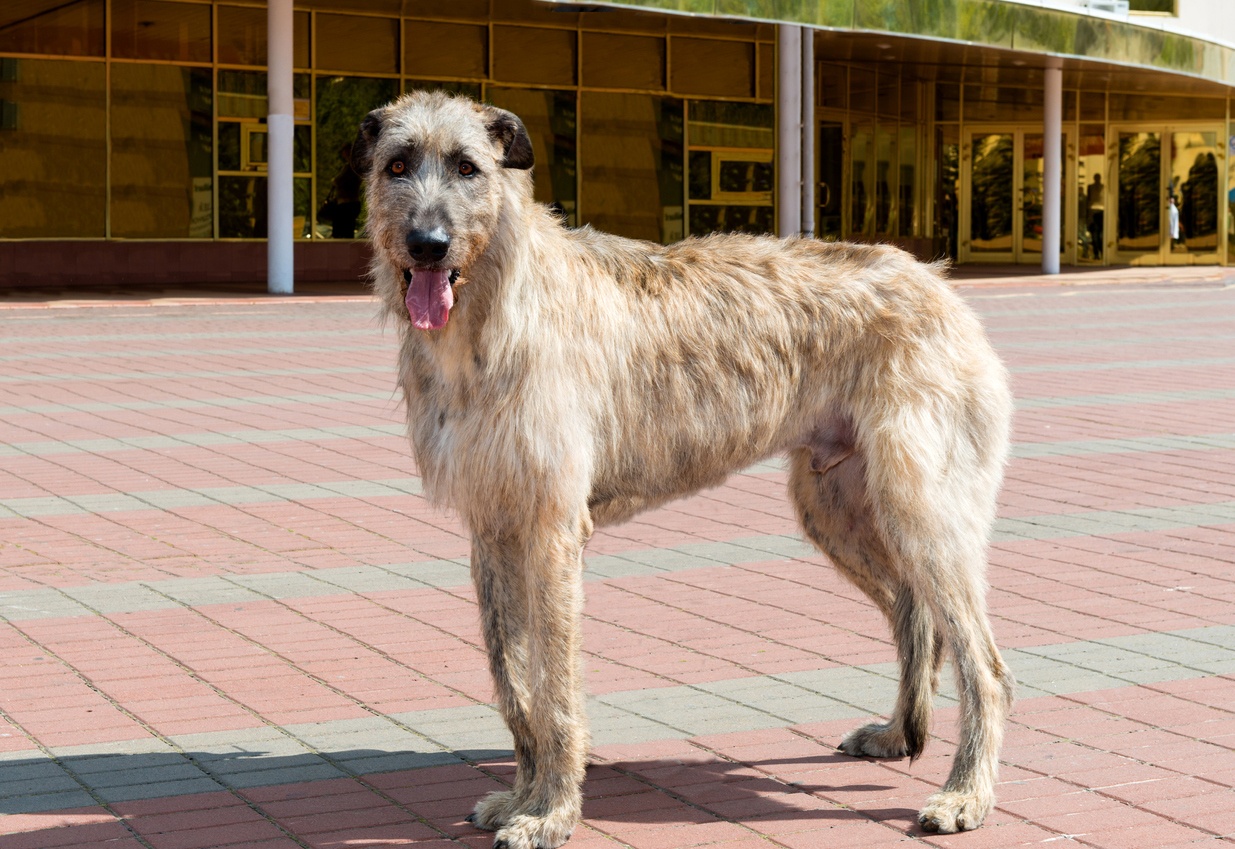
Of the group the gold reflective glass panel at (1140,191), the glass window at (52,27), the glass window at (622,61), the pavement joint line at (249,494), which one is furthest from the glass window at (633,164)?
the pavement joint line at (249,494)

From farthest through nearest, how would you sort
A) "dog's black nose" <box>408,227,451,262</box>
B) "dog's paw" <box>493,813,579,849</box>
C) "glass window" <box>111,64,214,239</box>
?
"glass window" <box>111,64,214,239</box> < "dog's paw" <box>493,813,579,849</box> < "dog's black nose" <box>408,227,451,262</box>

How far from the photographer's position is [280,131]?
23.3 meters

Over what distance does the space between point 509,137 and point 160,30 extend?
79.6 feet

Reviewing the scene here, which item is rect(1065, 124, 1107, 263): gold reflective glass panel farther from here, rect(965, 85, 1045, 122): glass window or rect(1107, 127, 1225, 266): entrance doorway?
rect(965, 85, 1045, 122): glass window

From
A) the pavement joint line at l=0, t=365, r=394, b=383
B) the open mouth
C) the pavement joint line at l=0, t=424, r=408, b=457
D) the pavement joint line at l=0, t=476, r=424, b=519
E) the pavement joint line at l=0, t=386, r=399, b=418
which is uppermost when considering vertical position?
the open mouth

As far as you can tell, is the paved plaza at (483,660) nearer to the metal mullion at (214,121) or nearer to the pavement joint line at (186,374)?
the pavement joint line at (186,374)

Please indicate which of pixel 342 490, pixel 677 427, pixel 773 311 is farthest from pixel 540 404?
pixel 342 490

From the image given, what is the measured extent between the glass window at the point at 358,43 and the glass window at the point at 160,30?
80.5 inches

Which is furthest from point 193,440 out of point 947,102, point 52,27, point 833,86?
point 947,102

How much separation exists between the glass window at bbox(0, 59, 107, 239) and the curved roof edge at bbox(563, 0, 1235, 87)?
9086 mm

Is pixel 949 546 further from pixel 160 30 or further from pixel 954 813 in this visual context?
pixel 160 30

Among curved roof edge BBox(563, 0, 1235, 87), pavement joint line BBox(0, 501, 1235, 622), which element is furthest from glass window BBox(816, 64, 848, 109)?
pavement joint line BBox(0, 501, 1235, 622)

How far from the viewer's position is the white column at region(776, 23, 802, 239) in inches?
1101

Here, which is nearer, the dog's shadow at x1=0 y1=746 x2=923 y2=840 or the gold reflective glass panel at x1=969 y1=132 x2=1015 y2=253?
the dog's shadow at x1=0 y1=746 x2=923 y2=840
